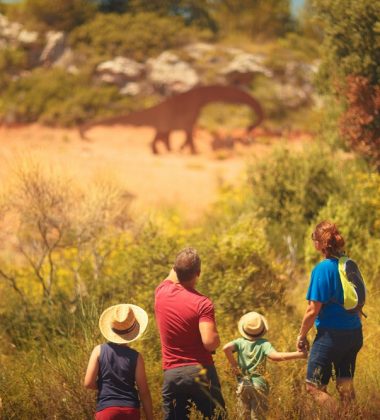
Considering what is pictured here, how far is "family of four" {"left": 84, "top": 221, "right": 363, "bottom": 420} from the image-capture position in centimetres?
430

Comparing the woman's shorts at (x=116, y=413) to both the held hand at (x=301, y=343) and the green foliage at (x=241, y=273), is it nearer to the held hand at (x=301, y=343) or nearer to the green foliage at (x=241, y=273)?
the held hand at (x=301, y=343)

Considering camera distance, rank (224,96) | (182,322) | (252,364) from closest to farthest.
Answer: (182,322)
(252,364)
(224,96)

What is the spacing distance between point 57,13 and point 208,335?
1229 inches

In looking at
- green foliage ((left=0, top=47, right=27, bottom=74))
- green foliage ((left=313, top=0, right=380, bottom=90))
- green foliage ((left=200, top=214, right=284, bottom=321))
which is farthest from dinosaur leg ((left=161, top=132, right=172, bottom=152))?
green foliage ((left=200, top=214, right=284, bottom=321))

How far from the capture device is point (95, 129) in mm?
27562

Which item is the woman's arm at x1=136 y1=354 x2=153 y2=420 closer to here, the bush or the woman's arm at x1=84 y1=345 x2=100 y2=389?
the woman's arm at x1=84 y1=345 x2=100 y2=389

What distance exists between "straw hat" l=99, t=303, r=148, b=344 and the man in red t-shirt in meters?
0.18

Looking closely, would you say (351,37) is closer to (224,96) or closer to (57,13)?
(224,96)

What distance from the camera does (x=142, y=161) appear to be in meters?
21.0

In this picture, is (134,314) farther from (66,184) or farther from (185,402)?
(66,184)

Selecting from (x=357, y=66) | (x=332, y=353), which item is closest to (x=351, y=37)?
(x=357, y=66)

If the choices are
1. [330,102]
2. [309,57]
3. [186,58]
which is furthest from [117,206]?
[309,57]

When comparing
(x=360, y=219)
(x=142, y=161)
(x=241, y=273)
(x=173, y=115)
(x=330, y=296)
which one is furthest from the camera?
(x=173, y=115)

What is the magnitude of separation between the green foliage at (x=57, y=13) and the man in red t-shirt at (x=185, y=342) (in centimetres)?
3026
